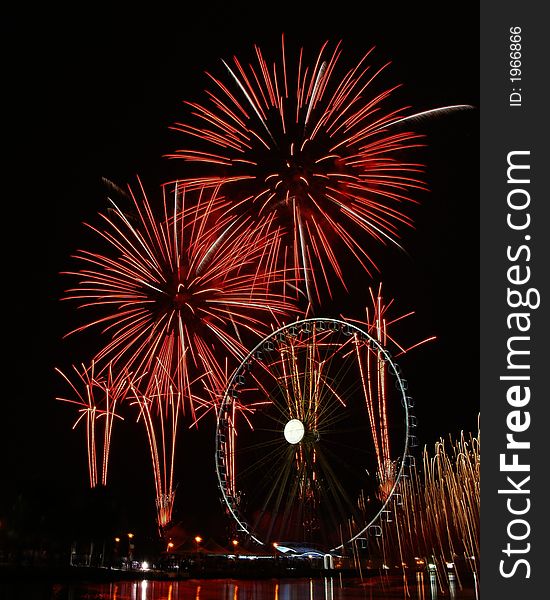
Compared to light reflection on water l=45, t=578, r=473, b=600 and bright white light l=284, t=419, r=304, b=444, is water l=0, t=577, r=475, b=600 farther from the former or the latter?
bright white light l=284, t=419, r=304, b=444

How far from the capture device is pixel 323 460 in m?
39.8

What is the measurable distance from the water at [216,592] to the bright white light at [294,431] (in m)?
7.23

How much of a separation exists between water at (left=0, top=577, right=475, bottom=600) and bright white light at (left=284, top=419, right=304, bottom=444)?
7235mm

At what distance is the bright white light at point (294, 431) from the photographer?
132 feet

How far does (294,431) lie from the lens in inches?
1586

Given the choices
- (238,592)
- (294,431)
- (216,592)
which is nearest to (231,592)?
(238,592)

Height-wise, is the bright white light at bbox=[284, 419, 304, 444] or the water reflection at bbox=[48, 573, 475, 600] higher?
the bright white light at bbox=[284, 419, 304, 444]

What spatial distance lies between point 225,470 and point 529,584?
97.3 ft

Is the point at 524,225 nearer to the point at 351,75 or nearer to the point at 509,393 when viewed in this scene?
the point at 509,393

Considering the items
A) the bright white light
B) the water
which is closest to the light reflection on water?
the water

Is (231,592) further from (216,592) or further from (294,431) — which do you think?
(294,431)

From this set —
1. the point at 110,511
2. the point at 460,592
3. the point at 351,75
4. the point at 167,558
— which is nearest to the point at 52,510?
the point at 110,511

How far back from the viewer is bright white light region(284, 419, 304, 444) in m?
40.2

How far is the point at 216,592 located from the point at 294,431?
10170 mm
